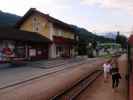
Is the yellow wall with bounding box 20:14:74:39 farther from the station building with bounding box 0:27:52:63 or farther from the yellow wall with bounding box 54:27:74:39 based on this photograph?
the station building with bounding box 0:27:52:63

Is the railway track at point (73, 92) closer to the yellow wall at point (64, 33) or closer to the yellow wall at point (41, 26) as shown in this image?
the yellow wall at point (41, 26)

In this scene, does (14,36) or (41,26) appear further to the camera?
(41,26)

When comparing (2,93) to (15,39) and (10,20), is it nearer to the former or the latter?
(15,39)

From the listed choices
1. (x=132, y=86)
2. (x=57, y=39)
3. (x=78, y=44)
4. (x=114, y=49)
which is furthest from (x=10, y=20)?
(x=132, y=86)

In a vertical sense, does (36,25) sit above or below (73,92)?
above

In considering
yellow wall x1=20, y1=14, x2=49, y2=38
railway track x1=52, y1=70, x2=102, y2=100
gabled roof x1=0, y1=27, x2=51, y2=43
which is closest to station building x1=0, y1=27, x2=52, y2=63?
gabled roof x1=0, y1=27, x2=51, y2=43

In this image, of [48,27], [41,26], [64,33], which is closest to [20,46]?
[48,27]

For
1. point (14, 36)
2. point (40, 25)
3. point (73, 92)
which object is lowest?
point (73, 92)

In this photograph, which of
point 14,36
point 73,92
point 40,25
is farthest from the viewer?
point 40,25

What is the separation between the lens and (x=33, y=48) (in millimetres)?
39719

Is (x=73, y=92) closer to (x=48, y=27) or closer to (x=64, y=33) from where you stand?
(x=48, y=27)

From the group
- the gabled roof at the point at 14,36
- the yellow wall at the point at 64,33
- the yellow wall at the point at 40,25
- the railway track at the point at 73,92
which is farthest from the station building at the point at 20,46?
the railway track at the point at 73,92

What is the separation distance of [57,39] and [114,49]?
50.5m

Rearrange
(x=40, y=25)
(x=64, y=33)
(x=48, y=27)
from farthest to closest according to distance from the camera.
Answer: (x=64, y=33), (x=40, y=25), (x=48, y=27)
